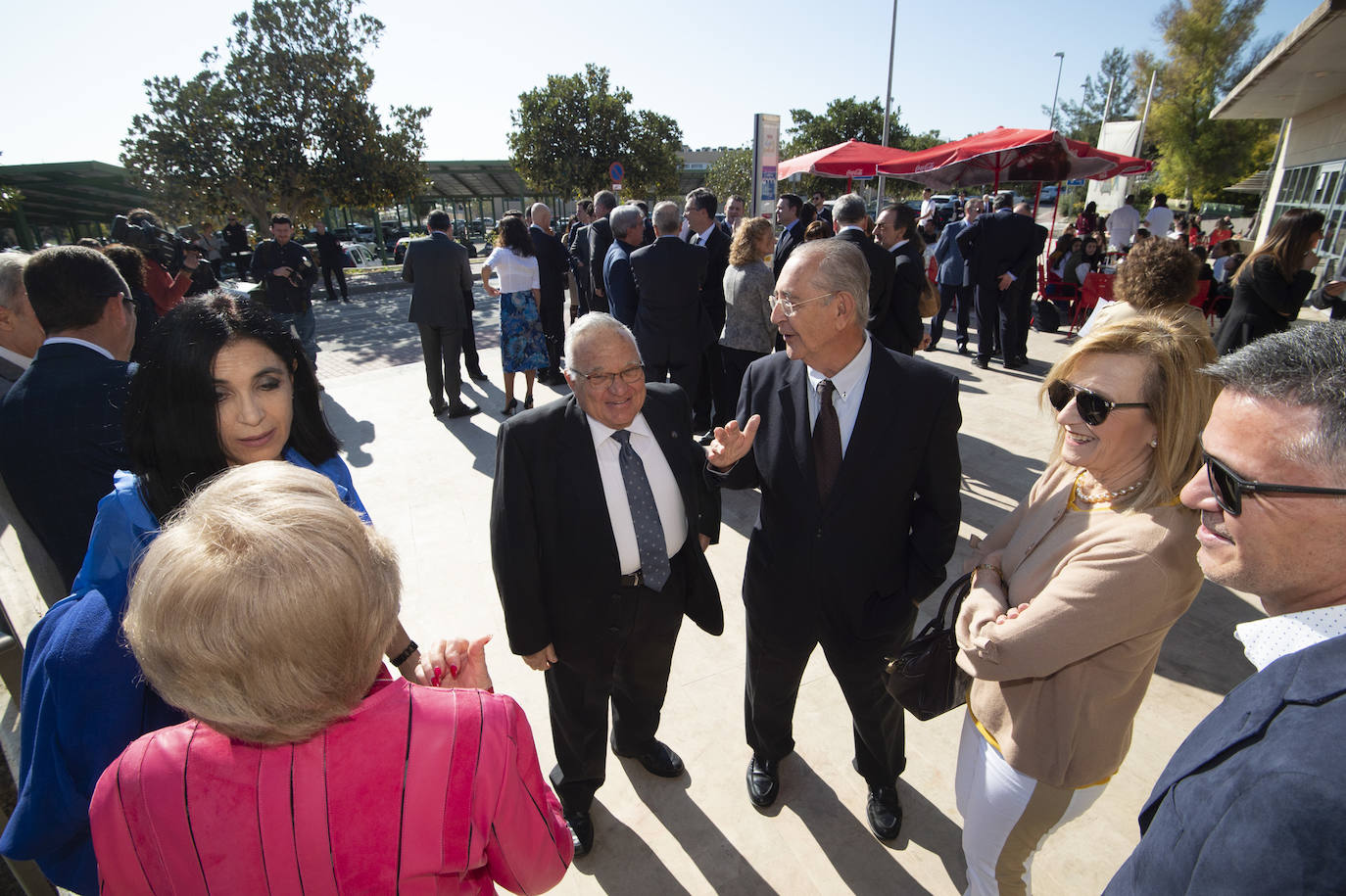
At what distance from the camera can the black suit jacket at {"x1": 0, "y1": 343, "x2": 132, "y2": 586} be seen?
187cm

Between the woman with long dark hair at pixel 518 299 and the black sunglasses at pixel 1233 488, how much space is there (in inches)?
237

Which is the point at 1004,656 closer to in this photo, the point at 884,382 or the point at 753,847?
the point at 884,382

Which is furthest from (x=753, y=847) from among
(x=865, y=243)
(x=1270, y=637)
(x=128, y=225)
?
(x=128, y=225)

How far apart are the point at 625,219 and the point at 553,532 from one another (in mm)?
Result: 4533

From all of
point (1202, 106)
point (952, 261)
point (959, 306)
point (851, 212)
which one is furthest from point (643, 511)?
point (1202, 106)

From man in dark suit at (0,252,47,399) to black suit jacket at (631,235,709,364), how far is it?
3.66 metres

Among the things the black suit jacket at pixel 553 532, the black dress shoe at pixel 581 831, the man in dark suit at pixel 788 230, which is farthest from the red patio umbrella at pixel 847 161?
the black dress shoe at pixel 581 831

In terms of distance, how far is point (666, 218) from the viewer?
5.36 metres

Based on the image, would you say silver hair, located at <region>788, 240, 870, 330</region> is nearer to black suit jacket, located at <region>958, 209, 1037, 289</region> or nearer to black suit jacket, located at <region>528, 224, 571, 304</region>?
black suit jacket, located at <region>528, 224, 571, 304</region>

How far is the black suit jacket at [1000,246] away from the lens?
7.45 metres

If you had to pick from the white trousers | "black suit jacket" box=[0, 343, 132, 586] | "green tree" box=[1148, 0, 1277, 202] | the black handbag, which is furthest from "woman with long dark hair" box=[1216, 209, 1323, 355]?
"green tree" box=[1148, 0, 1277, 202]

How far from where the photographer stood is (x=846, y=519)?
2.03 meters

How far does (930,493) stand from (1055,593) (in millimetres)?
659

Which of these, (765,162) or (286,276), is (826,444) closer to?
(286,276)
